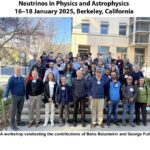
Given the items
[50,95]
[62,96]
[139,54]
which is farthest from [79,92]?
[139,54]

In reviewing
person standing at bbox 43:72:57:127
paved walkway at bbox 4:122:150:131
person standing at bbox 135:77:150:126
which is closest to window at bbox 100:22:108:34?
person standing at bbox 135:77:150:126

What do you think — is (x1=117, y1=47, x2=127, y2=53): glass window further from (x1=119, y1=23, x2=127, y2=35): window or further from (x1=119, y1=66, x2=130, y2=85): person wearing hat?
(x1=119, y1=66, x2=130, y2=85): person wearing hat

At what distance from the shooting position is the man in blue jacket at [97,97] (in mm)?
8047

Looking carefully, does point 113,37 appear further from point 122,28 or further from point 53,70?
point 53,70

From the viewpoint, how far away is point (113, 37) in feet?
88.7

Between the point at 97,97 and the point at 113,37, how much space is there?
1956 centimetres

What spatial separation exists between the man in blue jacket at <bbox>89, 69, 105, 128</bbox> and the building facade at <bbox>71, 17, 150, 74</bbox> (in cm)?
1656

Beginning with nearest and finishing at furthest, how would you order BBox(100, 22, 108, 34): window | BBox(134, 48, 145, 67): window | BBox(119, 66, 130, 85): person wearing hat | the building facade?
BBox(119, 66, 130, 85): person wearing hat, the building facade, BBox(100, 22, 108, 34): window, BBox(134, 48, 145, 67): window

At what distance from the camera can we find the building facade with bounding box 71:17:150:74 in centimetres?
2600

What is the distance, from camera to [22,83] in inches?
307

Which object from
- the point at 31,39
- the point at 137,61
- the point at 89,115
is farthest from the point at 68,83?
the point at 137,61

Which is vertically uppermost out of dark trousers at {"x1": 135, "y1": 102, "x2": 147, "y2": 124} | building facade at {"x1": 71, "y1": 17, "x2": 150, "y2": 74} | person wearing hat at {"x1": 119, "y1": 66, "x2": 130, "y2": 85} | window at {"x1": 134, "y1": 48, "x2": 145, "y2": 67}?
building facade at {"x1": 71, "y1": 17, "x2": 150, "y2": 74}

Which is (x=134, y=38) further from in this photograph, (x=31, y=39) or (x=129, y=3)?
(x=129, y=3)

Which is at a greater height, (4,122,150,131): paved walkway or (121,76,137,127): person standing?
(121,76,137,127): person standing
